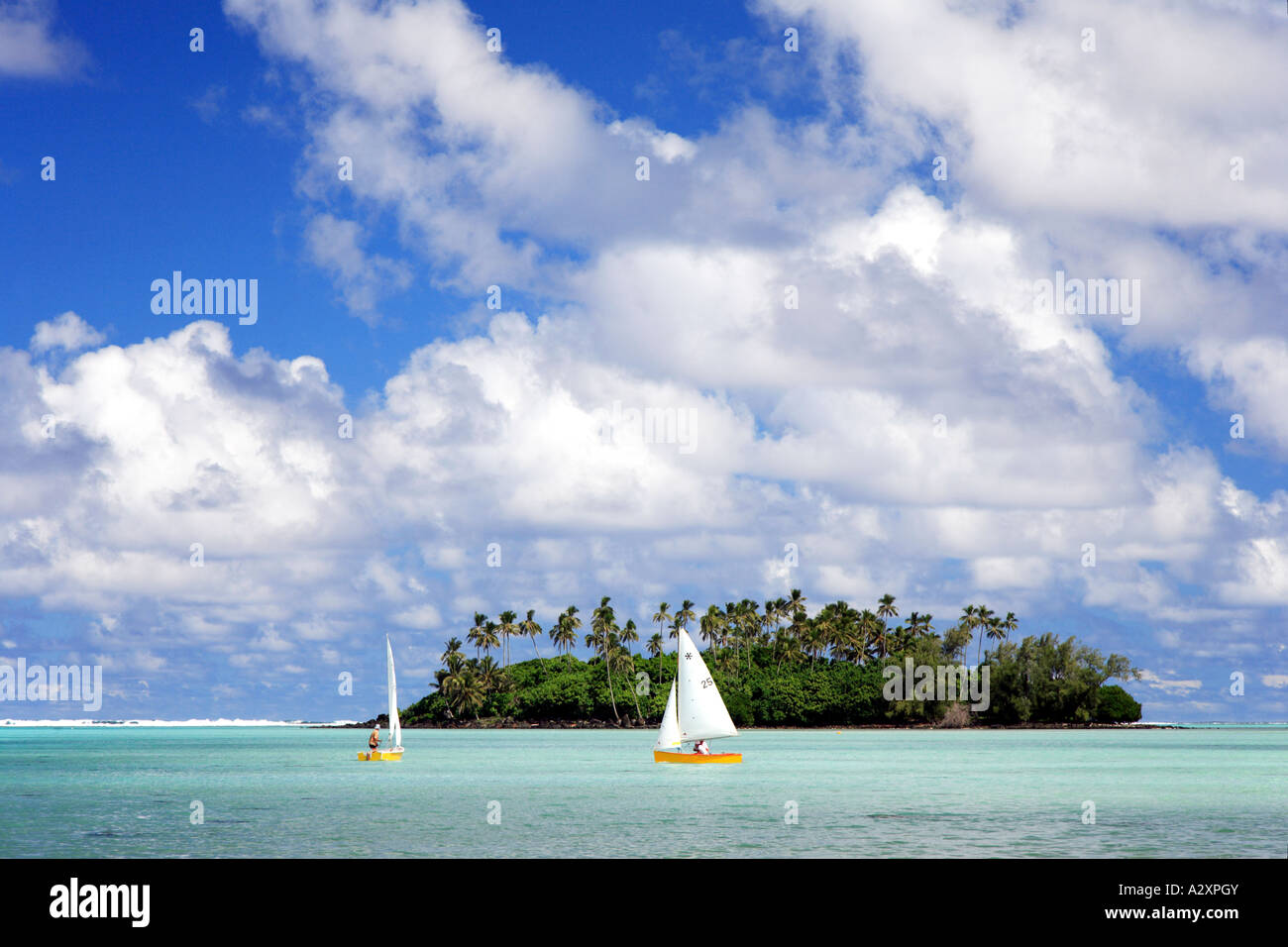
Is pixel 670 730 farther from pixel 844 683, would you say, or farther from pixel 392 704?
pixel 844 683

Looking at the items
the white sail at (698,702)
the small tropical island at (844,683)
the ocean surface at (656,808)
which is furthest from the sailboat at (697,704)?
the small tropical island at (844,683)

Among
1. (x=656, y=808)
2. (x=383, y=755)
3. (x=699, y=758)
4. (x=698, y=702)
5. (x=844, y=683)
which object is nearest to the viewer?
(x=656, y=808)

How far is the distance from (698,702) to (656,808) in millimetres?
20563

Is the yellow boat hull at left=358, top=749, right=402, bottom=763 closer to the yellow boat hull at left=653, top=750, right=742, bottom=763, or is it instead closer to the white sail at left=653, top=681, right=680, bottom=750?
the white sail at left=653, top=681, right=680, bottom=750

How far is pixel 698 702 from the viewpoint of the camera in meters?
72.6

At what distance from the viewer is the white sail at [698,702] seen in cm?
7206

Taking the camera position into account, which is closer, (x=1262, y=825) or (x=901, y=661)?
(x=1262, y=825)

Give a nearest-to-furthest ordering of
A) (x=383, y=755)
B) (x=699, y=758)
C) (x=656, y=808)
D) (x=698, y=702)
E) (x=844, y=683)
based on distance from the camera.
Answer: (x=656, y=808) → (x=698, y=702) → (x=699, y=758) → (x=383, y=755) → (x=844, y=683)

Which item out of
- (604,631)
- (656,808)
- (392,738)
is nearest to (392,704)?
(392,738)
